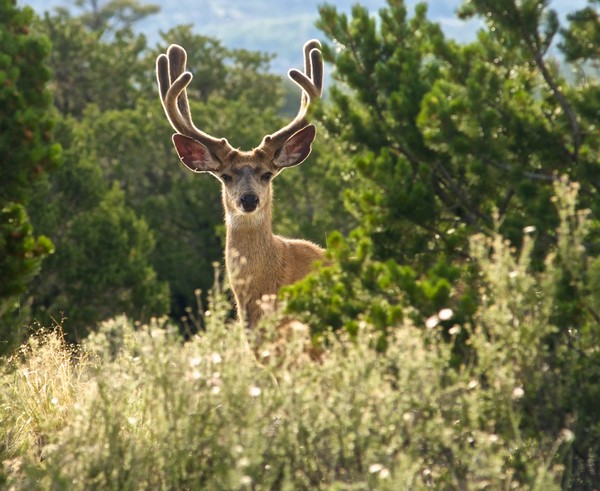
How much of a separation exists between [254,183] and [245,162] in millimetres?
309

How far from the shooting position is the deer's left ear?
358 inches

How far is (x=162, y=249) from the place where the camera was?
24.4 m

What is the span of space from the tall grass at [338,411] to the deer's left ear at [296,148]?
3783 millimetres

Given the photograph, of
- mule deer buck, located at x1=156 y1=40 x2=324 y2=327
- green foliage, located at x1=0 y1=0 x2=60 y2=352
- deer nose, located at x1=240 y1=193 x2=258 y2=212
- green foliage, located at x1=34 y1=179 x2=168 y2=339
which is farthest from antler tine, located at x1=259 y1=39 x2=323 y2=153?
green foliage, located at x1=34 y1=179 x2=168 y2=339

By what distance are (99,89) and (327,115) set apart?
79.4 feet

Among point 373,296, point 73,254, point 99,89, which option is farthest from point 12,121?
point 99,89

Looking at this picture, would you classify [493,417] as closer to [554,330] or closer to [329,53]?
[554,330]

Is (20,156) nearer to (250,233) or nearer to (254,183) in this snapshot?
(250,233)

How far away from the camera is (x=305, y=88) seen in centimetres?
900

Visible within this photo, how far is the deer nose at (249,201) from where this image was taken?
28.1 ft

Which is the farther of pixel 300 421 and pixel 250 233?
pixel 250 233

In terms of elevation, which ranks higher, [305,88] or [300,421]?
[305,88]

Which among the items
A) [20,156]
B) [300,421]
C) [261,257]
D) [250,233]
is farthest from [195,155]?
[300,421]

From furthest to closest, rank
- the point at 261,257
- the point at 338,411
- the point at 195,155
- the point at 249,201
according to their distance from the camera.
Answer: the point at 195,155 → the point at 249,201 → the point at 261,257 → the point at 338,411
